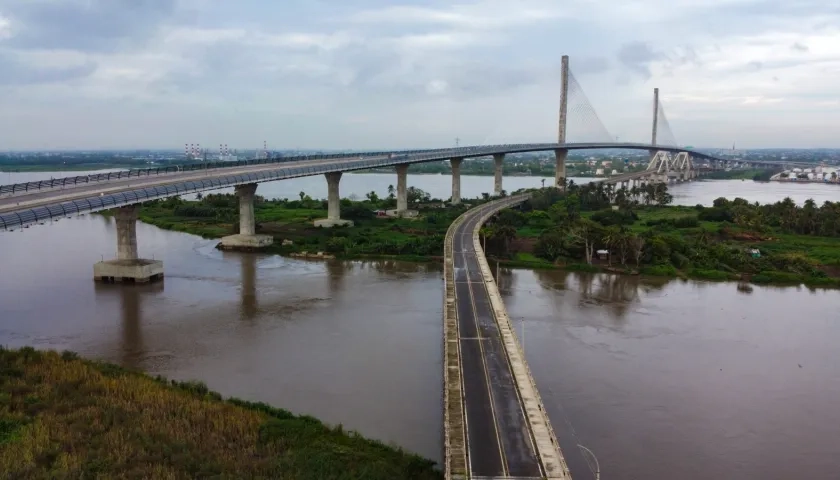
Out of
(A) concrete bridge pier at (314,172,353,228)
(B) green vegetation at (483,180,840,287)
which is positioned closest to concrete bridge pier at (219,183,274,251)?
(A) concrete bridge pier at (314,172,353,228)

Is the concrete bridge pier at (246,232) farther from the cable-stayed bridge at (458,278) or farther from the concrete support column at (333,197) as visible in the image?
the concrete support column at (333,197)

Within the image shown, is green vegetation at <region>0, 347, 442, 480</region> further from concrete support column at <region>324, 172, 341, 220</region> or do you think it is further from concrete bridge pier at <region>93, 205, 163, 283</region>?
concrete support column at <region>324, 172, 341, 220</region>

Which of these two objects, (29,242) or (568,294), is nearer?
(568,294)

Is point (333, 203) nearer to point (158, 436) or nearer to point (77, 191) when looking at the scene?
point (77, 191)

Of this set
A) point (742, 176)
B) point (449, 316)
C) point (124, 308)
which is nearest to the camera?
point (449, 316)

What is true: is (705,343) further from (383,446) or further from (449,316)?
(383,446)

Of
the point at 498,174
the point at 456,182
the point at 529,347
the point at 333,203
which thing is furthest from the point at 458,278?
the point at 498,174

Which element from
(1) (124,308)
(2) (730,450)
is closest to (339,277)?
(1) (124,308)
